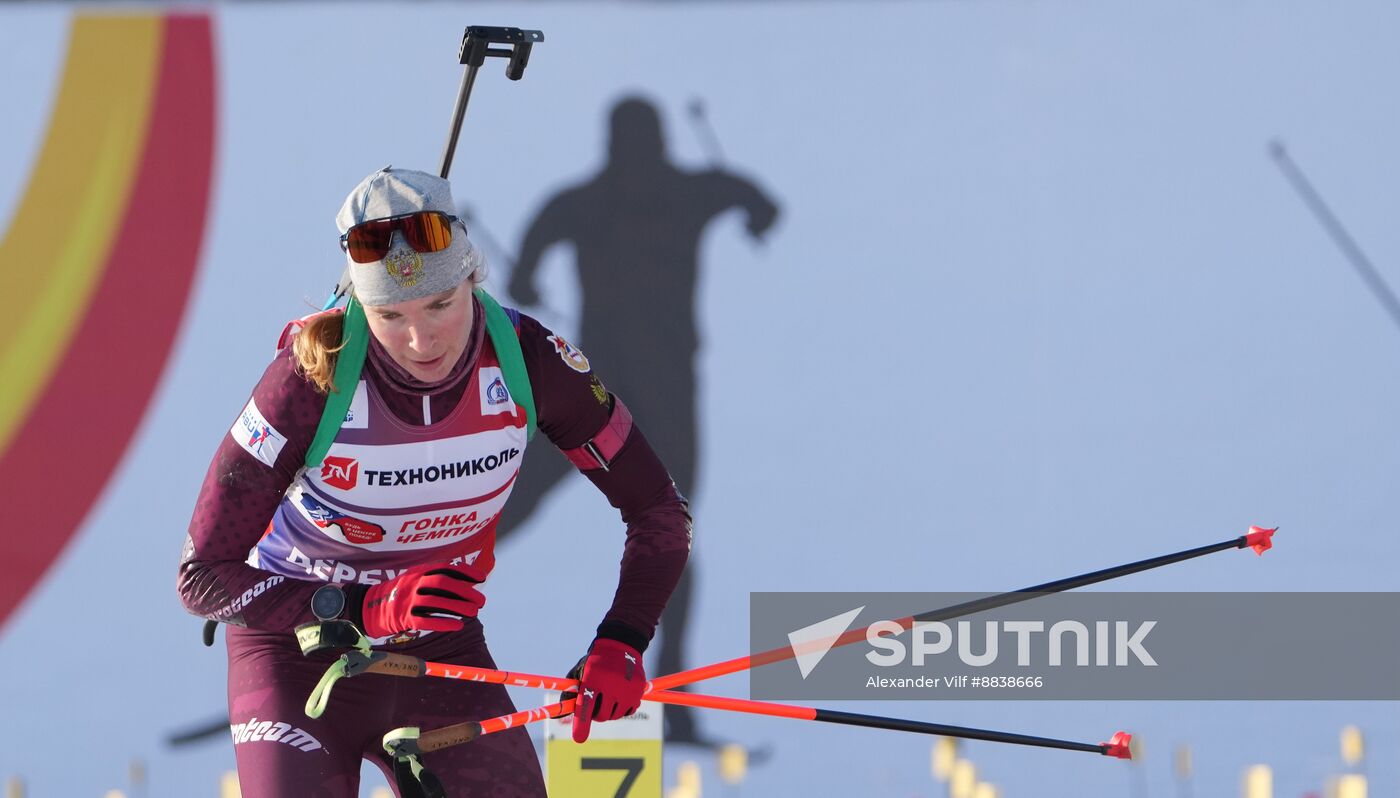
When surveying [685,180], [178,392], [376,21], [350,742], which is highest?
[376,21]

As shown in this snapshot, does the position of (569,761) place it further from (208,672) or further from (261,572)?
(208,672)

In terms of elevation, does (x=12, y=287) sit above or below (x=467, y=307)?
above

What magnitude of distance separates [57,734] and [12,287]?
1200mm

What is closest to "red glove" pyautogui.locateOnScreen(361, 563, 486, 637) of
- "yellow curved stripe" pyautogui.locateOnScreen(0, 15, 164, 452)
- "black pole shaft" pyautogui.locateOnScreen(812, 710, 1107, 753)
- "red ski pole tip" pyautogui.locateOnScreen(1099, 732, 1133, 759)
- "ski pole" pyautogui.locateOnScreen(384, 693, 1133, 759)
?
"ski pole" pyautogui.locateOnScreen(384, 693, 1133, 759)

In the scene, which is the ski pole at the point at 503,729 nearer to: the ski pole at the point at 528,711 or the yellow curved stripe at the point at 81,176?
the ski pole at the point at 528,711

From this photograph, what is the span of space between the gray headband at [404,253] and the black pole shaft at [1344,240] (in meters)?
2.82

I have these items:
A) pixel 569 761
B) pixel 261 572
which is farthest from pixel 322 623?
pixel 569 761

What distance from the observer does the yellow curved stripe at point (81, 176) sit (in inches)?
162

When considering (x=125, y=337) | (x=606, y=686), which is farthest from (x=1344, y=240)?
(x=125, y=337)

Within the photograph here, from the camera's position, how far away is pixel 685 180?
13.3 feet

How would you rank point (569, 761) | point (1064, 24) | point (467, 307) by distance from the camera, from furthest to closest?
point (1064, 24) → point (569, 761) → point (467, 307)

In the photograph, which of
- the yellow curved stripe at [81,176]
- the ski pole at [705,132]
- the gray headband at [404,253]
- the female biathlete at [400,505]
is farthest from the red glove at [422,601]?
the yellow curved stripe at [81,176]

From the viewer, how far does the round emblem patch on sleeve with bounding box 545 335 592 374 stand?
1.96m

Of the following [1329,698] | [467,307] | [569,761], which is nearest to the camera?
[467,307]
